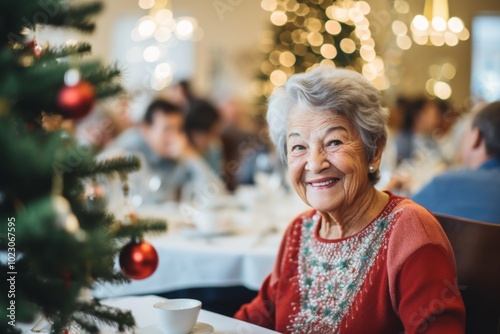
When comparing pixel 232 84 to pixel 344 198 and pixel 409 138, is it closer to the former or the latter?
pixel 409 138

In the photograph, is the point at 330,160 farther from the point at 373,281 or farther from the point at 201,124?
the point at 201,124

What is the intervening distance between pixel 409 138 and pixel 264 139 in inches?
102

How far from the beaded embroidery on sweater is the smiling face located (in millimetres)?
103

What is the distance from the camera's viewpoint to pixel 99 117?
6699mm

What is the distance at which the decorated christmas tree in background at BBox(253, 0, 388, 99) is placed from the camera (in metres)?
4.74

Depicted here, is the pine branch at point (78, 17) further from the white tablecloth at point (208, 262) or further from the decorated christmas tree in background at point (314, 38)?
the decorated christmas tree in background at point (314, 38)

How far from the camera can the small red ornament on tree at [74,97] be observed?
878 mm

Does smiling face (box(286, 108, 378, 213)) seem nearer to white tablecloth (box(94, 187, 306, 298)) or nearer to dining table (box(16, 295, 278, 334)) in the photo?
dining table (box(16, 295, 278, 334))

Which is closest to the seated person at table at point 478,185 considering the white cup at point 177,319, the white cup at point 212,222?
the white cup at point 212,222

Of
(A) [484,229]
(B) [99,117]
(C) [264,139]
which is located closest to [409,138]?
(C) [264,139]

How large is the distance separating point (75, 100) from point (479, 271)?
3.91 feet

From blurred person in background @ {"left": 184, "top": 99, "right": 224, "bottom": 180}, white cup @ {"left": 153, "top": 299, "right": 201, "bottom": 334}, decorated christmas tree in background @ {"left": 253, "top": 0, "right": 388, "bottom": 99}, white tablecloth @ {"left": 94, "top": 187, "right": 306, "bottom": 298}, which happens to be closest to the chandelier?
decorated christmas tree in background @ {"left": 253, "top": 0, "right": 388, "bottom": 99}

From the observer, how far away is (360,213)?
160cm

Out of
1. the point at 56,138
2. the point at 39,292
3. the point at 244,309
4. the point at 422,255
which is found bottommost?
the point at 244,309
